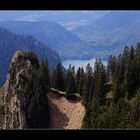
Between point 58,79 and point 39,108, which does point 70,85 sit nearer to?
point 58,79

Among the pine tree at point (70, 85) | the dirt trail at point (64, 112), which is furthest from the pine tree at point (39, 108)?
the pine tree at point (70, 85)

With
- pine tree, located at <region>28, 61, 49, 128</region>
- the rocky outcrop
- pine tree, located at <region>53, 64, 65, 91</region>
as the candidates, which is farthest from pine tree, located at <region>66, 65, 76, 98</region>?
the rocky outcrop

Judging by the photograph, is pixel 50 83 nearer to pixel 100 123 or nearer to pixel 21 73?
pixel 21 73

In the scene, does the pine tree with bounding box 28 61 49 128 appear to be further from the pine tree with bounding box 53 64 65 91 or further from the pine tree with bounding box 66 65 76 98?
the pine tree with bounding box 66 65 76 98

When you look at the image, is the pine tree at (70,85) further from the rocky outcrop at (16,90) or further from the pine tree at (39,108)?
the rocky outcrop at (16,90)
